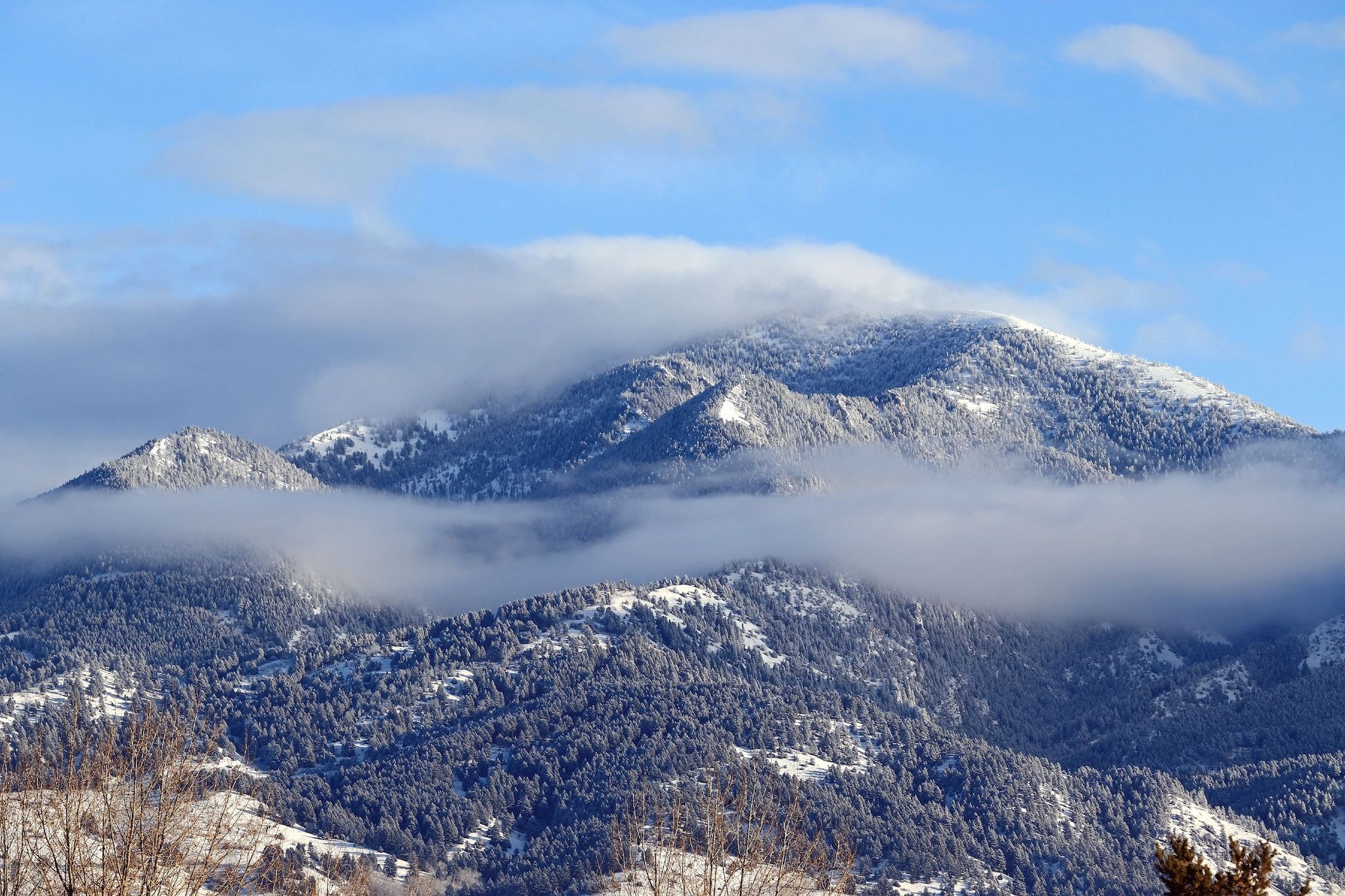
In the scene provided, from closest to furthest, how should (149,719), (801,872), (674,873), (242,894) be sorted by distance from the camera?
(149,719) → (801,872) → (674,873) → (242,894)

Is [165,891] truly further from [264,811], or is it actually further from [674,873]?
[674,873]

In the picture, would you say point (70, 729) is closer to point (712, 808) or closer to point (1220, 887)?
point (712, 808)

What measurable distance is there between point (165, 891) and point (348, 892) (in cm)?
2400

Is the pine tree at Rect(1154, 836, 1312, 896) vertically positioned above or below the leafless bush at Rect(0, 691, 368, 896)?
below

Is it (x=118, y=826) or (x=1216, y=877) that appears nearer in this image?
(x=1216, y=877)

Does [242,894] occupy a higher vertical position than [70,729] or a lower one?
lower

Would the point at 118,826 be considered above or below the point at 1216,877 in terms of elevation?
above

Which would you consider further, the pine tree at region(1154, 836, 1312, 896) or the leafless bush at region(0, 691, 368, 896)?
the pine tree at region(1154, 836, 1312, 896)

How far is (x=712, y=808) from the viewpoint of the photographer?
122 meters

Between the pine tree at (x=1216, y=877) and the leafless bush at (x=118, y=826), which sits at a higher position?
the leafless bush at (x=118, y=826)

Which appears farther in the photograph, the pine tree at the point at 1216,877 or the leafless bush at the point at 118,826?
the pine tree at the point at 1216,877

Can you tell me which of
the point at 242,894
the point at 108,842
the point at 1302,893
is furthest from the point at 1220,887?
the point at 242,894

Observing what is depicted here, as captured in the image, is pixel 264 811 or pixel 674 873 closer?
pixel 264 811

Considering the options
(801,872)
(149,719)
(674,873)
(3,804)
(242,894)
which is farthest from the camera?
(242,894)
